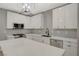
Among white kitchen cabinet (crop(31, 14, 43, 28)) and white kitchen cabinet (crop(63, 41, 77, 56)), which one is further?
white kitchen cabinet (crop(31, 14, 43, 28))

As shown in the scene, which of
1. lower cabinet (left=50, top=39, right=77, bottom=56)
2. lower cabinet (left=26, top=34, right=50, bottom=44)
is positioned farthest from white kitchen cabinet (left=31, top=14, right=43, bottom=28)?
lower cabinet (left=50, top=39, right=77, bottom=56)

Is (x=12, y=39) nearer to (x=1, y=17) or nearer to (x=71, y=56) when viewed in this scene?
(x=1, y=17)

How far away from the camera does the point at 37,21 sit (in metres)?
1.74

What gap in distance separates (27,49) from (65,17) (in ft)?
2.82

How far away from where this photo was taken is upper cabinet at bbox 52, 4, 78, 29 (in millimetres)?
1632

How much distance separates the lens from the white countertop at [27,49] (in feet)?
5.33

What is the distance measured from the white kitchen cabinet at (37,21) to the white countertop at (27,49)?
289 mm

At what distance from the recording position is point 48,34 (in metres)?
1.72

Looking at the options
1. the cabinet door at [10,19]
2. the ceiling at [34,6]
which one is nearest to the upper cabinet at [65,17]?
the ceiling at [34,6]

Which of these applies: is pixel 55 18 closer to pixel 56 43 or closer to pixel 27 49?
pixel 56 43

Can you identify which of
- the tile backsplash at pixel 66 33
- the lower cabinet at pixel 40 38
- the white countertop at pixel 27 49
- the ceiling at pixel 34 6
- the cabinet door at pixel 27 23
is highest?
the ceiling at pixel 34 6

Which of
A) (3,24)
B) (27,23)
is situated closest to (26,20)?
(27,23)

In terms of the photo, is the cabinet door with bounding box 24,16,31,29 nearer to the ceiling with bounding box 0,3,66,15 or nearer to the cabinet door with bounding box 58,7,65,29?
the ceiling with bounding box 0,3,66,15

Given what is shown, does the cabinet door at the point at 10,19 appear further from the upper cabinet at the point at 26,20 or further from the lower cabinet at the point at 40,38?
the lower cabinet at the point at 40,38
